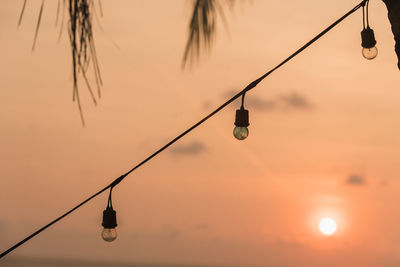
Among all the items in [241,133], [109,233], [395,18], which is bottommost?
[109,233]

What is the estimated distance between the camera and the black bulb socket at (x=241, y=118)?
4.88 meters

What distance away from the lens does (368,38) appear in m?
4.80

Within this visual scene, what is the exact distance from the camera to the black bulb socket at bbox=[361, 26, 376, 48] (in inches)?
189

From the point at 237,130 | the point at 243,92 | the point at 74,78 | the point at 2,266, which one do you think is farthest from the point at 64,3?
the point at 2,266

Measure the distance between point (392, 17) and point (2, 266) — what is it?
15184 centimetres

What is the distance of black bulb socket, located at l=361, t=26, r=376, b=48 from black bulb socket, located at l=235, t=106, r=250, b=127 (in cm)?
95

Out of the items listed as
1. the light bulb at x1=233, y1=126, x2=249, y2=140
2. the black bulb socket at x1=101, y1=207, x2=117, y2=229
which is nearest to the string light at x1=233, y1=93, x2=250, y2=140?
the light bulb at x1=233, y1=126, x2=249, y2=140

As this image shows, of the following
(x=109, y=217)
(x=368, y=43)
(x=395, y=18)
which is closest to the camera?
(x=395, y=18)

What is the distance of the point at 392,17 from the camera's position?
367 centimetres

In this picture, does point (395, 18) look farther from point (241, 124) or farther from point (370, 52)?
point (241, 124)

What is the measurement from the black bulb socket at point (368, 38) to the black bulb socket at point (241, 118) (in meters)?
0.95

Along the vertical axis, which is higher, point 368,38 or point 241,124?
point 368,38

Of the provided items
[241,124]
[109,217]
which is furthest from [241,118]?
[109,217]

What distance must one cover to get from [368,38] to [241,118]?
1046 millimetres
